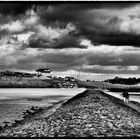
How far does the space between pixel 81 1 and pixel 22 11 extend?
430cm

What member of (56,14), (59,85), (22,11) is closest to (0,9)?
(22,11)

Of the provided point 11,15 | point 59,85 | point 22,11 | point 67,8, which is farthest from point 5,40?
point 59,85

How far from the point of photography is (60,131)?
605 inches

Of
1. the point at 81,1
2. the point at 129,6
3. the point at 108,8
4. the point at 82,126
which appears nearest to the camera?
the point at 81,1

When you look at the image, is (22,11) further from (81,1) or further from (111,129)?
(111,129)

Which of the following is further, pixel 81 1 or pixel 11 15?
pixel 11 15

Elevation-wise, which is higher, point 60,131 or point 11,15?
point 11,15

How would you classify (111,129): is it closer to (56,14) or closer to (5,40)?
(56,14)

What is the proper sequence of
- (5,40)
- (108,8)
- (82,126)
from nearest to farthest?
1. (108,8)
2. (82,126)
3. (5,40)

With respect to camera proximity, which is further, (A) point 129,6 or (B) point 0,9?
(B) point 0,9

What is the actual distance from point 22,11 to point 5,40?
3.90m

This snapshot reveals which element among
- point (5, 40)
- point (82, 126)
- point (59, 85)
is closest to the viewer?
point (82, 126)

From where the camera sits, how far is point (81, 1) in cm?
1294

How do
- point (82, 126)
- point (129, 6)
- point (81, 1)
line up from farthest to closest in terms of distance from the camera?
point (82, 126) → point (129, 6) → point (81, 1)
